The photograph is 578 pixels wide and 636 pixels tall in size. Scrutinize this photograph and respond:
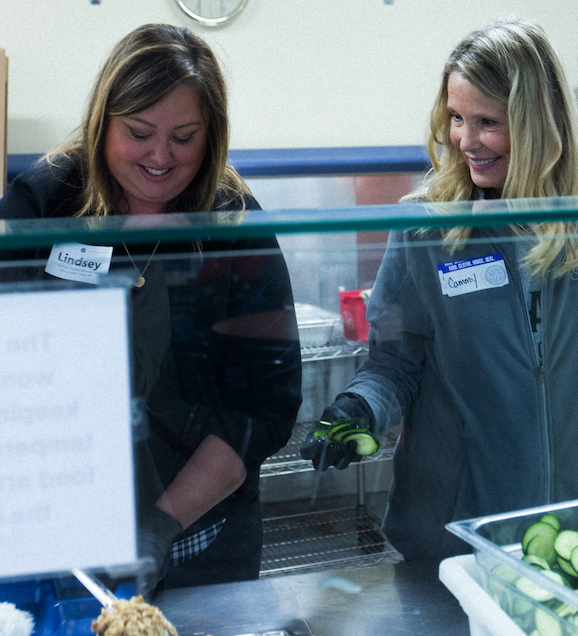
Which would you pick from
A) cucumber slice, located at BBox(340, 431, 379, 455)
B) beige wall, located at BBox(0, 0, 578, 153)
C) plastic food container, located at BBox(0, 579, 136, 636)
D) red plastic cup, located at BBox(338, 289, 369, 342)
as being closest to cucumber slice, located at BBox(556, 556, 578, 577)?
cucumber slice, located at BBox(340, 431, 379, 455)

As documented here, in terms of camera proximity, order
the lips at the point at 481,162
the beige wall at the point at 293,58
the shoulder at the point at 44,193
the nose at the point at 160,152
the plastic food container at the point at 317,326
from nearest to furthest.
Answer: the plastic food container at the point at 317,326 → the shoulder at the point at 44,193 → the nose at the point at 160,152 → the lips at the point at 481,162 → the beige wall at the point at 293,58

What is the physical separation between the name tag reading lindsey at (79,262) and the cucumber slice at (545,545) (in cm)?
56

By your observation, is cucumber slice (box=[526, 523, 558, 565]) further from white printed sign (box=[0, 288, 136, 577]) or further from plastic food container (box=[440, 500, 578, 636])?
white printed sign (box=[0, 288, 136, 577])

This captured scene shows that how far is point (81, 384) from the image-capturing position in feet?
2.05

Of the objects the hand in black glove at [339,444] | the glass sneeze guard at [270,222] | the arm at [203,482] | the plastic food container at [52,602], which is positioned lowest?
the plastic food container at [52,602]

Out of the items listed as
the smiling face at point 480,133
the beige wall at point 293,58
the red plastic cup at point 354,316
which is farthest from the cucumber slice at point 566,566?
the beige wall at point 293,58

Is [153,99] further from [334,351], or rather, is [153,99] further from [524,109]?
[524,109]

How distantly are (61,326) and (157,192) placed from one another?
1.39 ft

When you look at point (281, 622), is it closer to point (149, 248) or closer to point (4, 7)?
point (149, 248)

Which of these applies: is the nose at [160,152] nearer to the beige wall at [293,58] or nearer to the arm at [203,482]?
the arm at [203,482]

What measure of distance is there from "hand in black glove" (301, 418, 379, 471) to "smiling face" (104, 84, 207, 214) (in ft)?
1.59

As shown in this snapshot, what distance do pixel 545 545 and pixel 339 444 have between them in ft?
0.83

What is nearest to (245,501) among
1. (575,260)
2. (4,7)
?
(575,260)

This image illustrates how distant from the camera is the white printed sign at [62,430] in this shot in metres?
0.61
